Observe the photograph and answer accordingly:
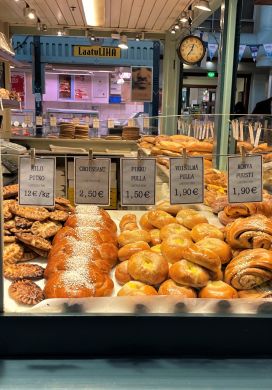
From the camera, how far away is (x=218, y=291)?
1.21m

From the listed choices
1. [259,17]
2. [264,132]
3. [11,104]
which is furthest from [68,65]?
[264,132]

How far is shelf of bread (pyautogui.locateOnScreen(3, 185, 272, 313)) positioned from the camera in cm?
113

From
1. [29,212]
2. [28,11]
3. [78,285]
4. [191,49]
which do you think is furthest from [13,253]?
[191,49]

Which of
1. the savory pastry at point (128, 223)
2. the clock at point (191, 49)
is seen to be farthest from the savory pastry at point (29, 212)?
the clock at point (191, 49)

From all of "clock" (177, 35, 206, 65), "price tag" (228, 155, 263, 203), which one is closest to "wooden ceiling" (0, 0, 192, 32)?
"clock" (177, 35, 206, 65)

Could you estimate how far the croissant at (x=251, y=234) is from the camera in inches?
53.1

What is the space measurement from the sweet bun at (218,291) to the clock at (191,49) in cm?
490

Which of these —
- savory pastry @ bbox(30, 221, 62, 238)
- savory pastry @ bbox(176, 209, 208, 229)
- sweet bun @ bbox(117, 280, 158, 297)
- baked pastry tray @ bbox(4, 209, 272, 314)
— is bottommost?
sweet bun @ bbox(117, 280, 158, 297)

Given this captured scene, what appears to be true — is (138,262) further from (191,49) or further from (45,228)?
(191,49)

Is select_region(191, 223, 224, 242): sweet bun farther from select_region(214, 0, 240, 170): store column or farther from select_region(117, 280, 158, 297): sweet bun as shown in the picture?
select_region(214, 0, 240, 170): store column

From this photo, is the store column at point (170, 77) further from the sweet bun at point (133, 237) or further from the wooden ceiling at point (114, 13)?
the sweet bun at point (133, 237)

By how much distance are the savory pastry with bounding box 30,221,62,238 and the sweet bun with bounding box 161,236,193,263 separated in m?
0.44

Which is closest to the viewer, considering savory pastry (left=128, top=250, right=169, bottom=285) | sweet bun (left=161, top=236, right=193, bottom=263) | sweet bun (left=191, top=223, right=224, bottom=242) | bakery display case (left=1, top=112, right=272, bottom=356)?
bakery display case (left=1, top=112, right=272, bottom=356)

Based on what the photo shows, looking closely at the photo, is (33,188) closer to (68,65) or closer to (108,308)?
(108,308)
